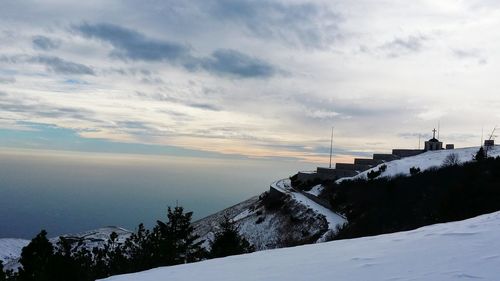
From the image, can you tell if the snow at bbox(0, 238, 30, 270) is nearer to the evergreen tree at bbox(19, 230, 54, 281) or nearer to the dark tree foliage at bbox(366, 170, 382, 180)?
the evergreen tree at bbox(19, 230, 54, 281)

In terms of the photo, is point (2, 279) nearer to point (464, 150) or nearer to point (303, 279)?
point (303, 279)

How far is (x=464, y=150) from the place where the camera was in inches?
2308

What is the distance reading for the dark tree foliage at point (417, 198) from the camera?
60.5 ft

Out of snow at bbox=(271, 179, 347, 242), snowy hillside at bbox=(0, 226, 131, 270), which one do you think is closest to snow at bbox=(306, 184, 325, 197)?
snow at bbox=(271, 179, 347, 242)

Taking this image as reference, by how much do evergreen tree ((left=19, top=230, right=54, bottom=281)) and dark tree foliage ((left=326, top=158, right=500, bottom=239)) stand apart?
16.7 metres

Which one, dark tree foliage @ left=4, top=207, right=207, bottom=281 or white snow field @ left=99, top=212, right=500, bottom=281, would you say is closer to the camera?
white snow field @ left=99, top=212, right=500, bottom=281

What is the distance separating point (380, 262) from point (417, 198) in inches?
1237

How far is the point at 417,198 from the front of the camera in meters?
35.0

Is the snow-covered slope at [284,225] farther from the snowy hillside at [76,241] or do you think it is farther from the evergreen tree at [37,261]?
the snowy hillside at [76,241]

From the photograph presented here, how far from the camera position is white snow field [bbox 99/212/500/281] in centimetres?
525

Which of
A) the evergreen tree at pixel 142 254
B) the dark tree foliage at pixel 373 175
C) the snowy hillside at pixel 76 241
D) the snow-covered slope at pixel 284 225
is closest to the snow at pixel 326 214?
the snow-covered slope at pixel 284 225

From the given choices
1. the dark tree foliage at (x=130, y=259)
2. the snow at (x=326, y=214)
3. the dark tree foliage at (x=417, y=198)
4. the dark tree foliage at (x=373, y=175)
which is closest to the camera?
the dark tree foliage at (x=417, y=198)

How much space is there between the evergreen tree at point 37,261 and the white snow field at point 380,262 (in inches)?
534

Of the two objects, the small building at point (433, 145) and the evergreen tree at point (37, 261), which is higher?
the small building at point (433, 145)
